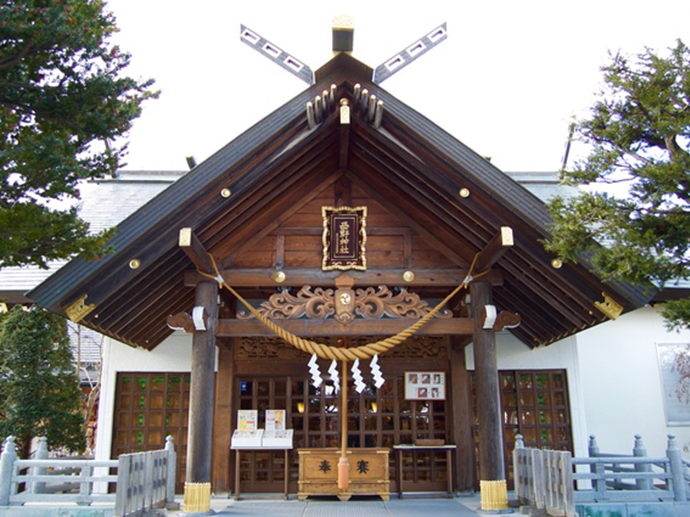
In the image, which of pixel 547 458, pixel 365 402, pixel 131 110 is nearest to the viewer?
pixel 131 110

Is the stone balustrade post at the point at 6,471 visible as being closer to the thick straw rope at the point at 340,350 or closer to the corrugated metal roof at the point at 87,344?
the thick straw rope at the point at 340,350

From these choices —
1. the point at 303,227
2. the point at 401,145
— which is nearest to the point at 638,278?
the point at 401,145

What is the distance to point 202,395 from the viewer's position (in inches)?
313

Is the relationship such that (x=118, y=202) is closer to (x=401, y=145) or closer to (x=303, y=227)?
(x=303, y=227)

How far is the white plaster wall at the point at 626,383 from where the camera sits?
11.1 metres

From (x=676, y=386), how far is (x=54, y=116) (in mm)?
11260

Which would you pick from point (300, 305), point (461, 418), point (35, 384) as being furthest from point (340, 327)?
point (35, 384)

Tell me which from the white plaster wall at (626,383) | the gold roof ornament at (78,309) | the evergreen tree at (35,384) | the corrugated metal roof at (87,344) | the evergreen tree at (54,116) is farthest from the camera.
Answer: the corrugated metal roof at (87,344)

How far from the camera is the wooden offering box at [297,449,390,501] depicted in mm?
9555

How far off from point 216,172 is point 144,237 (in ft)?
A: 4.03

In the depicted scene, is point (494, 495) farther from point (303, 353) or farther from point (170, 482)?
point (170, 482)

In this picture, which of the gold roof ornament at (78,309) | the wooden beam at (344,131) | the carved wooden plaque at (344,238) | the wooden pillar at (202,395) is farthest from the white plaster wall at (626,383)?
the gold roof ornament at (78,309)

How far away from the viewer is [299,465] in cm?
984

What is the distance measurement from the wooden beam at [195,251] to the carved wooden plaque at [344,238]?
1632mm
